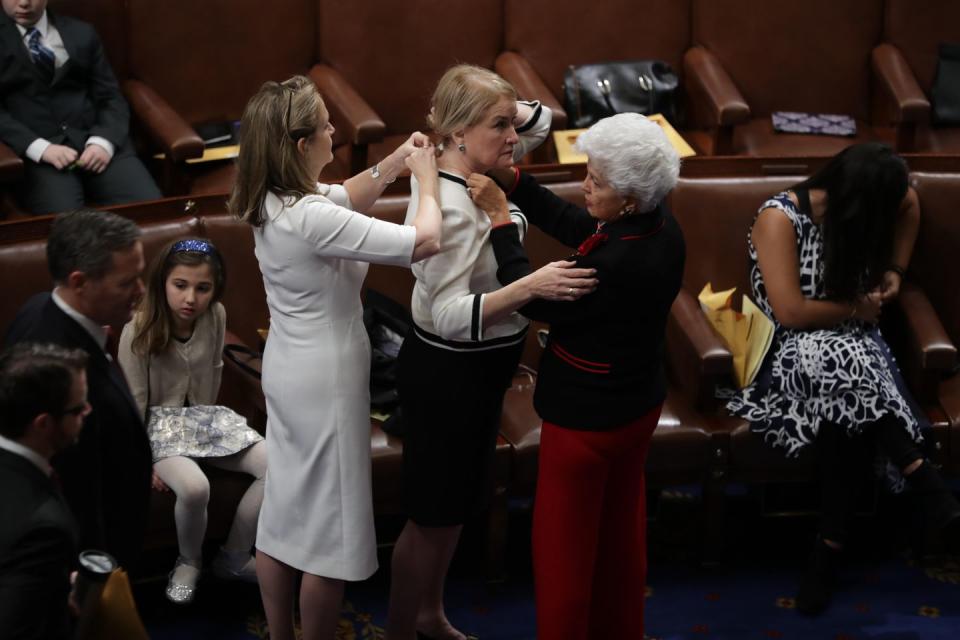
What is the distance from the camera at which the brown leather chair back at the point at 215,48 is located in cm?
425

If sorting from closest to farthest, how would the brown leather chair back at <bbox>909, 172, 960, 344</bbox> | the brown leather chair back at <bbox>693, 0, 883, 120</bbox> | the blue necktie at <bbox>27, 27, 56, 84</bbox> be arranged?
the brown leather chair back at <bbox>909, 172, 960, 344</bbox> < the blue necktie at <bbox>27, 27, 56, 84</bbox> < the brown leather chair back at <bbox>693, 0, 883, 120</bbox>

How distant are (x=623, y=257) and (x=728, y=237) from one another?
139cm

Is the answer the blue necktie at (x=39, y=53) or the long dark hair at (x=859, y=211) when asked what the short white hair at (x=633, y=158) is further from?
the blue necktie at (x=39, y=53)

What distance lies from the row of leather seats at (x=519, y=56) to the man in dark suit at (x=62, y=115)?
128mm

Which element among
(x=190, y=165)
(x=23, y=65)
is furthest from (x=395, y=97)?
(x=23, y=65)

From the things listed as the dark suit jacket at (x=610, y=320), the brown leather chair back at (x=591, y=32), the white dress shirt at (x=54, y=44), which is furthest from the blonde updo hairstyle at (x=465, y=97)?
the brown leather chair back at (x=591, y=32)

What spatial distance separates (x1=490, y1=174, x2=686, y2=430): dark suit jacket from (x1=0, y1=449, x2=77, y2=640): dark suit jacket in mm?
1005

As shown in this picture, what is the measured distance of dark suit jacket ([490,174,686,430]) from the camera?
2.47 metres

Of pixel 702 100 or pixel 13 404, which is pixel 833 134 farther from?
pixel 13 404

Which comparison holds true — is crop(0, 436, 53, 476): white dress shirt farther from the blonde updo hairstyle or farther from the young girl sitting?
the young girl sitting

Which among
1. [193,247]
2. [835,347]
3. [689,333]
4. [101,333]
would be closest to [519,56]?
[689,333]

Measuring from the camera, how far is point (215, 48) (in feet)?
14.2

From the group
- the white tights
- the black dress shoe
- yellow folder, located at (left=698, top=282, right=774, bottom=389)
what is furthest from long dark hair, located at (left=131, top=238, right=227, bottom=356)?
the black dress shoe

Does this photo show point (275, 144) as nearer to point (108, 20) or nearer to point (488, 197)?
point (488, 197)
